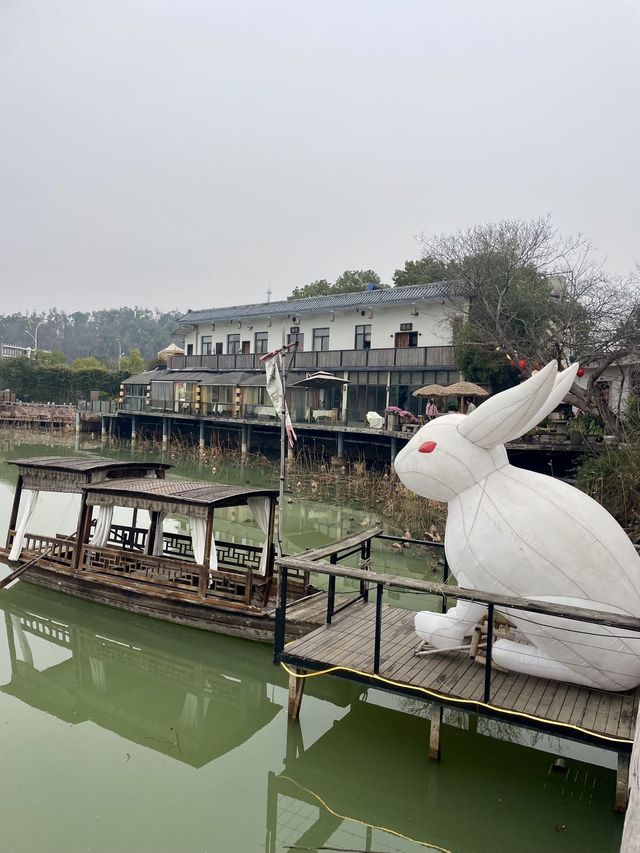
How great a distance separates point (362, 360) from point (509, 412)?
2268cm

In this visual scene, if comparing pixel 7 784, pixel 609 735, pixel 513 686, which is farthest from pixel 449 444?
pixel 7 784

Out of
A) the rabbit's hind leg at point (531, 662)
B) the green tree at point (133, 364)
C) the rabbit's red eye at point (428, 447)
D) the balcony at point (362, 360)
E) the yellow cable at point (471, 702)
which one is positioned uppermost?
the green tree at point (133, 364)

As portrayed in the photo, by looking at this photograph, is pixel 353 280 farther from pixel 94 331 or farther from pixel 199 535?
pixel 94 331

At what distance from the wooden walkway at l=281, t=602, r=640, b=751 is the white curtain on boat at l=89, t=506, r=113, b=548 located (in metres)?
4.84

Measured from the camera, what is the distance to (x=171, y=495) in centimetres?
849

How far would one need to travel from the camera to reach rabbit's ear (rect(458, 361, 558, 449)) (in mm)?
5199

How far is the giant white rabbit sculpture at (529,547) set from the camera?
507 cm

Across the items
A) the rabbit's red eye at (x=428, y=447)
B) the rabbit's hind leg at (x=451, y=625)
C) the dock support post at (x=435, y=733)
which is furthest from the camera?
the rabbit's red eye at (x=428, y=447)

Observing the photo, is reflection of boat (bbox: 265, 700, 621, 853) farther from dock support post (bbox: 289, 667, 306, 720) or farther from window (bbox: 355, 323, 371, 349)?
window (bbox: 355, 323, 371, 349)

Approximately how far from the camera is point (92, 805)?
16.8ft

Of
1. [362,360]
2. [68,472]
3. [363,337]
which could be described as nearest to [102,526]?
[68,472]

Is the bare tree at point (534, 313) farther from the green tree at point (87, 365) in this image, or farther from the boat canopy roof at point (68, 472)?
the green tree at point (87, 365)

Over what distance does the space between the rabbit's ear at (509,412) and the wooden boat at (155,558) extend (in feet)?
9.99

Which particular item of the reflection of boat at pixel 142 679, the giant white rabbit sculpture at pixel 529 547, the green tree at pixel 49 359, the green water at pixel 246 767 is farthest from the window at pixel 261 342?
the giant white rabbit sculpture at pixel 529 547
